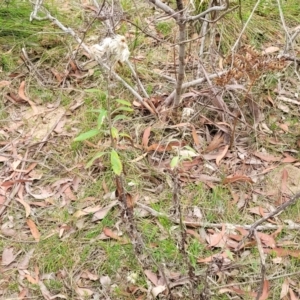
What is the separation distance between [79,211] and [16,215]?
1.06 ft

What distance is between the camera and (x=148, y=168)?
2730 millimetres

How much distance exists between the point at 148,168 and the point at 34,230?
658mm

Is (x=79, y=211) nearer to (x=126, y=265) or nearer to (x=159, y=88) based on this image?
(x=126, y=265)

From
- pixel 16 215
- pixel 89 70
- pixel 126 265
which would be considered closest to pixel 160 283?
pixel 126 265

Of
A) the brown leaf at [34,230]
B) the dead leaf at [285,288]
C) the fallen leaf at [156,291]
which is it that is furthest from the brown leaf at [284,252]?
the brown leaf at [34,230]

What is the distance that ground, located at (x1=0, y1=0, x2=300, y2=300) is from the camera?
7.55ft

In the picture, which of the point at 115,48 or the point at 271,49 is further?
the point at 271,49

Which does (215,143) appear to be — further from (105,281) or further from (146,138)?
(105,281)

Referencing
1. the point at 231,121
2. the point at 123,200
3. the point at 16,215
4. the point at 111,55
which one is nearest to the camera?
the point at 111,55

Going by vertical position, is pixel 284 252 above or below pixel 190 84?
below

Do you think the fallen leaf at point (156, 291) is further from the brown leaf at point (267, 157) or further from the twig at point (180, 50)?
the twig at point (180, 50)

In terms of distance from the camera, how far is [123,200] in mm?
2219

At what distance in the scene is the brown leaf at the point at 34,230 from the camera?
2498 millimetres

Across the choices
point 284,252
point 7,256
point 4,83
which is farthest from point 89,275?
point 4,83
